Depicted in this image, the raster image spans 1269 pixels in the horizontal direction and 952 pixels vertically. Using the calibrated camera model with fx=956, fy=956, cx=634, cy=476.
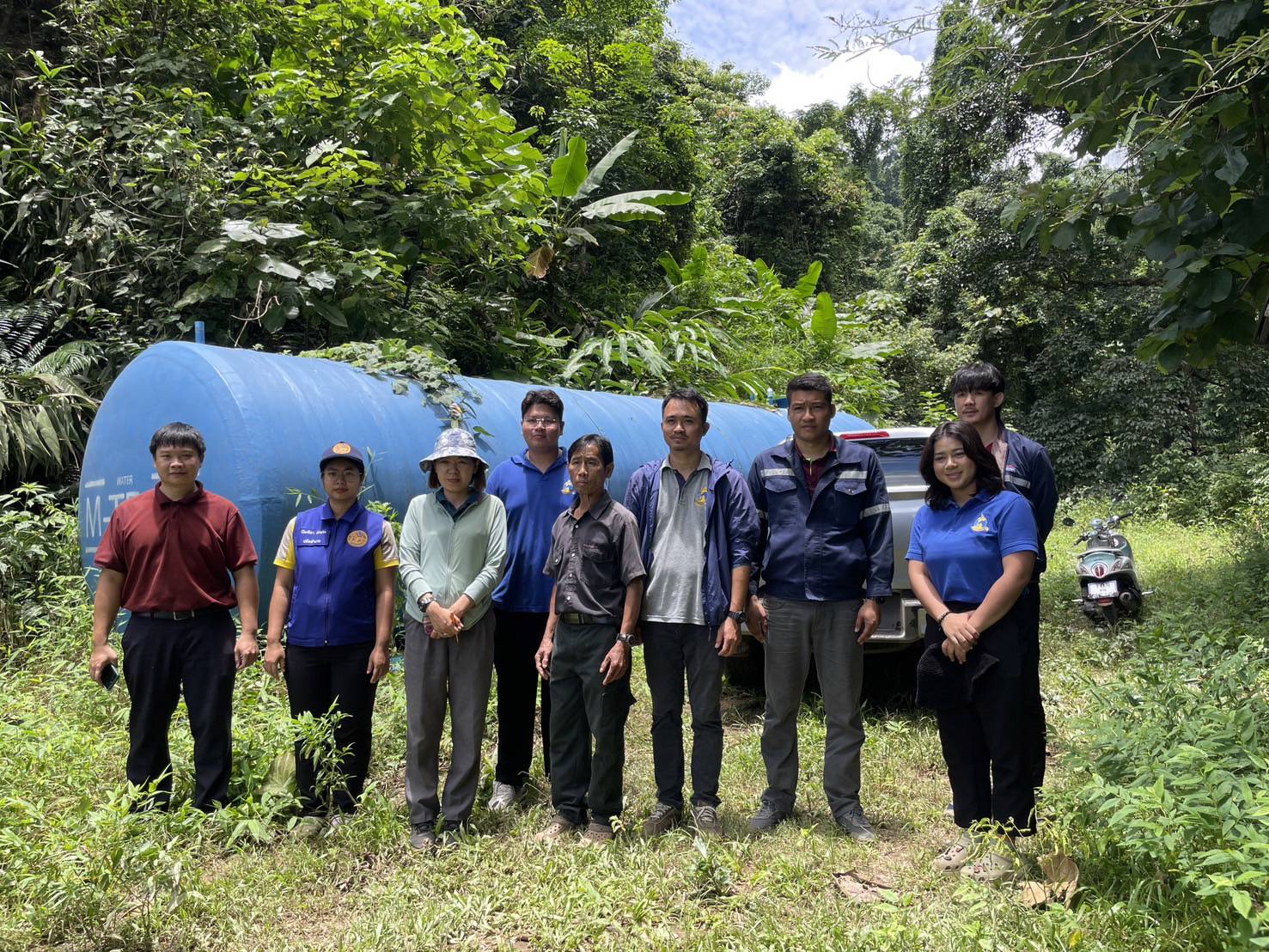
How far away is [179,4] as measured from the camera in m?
9.74

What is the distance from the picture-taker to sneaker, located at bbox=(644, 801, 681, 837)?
3.90 meters

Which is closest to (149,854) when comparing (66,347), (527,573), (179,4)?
(527,573)

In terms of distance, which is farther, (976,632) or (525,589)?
(525,589)

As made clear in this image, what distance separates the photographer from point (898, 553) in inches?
215

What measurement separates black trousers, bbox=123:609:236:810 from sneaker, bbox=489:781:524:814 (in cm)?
113

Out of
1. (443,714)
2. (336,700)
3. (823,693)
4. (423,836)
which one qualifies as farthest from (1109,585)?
(336,700)

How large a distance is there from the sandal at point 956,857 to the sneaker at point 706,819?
33.8 inches

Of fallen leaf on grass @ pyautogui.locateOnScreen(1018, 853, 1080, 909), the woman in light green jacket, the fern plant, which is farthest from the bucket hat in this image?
the fern plant

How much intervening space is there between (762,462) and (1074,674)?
110 inches

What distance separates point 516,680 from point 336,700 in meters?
0.82

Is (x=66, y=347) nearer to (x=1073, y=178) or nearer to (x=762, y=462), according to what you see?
(x=762, y=462)

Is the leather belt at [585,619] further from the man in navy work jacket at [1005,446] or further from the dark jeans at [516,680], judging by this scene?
the man in navy work jacket at [1005,446]

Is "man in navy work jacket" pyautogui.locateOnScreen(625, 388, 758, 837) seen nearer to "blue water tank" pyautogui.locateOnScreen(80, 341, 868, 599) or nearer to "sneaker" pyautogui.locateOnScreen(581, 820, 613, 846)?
"sneaker" pyautogui.locateOnScreen(581, 820, 613, 846)

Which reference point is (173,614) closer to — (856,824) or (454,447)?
(454,447)
